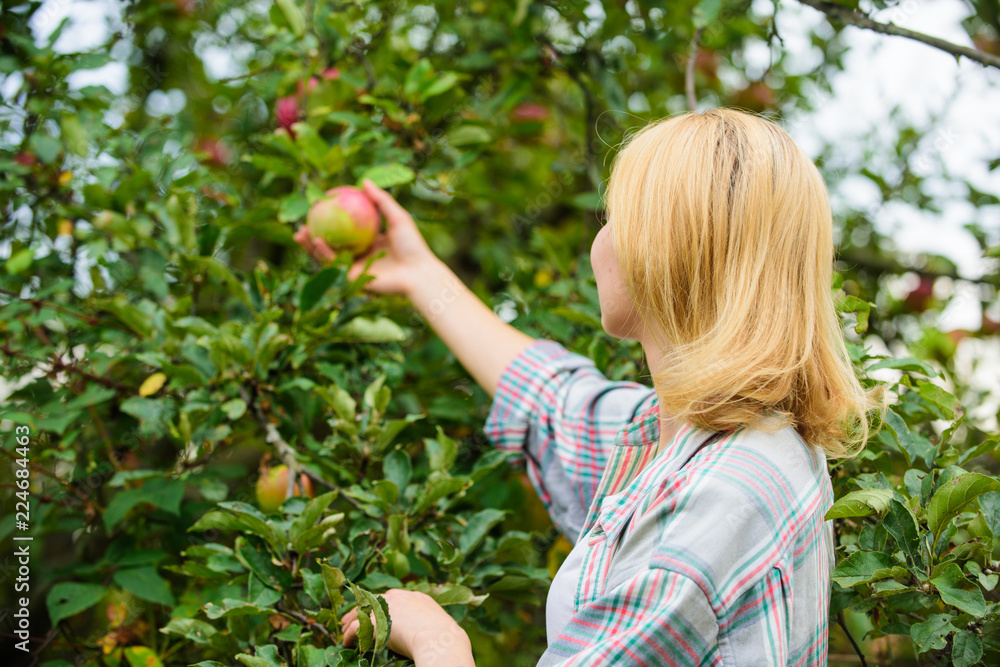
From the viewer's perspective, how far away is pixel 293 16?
1385mm

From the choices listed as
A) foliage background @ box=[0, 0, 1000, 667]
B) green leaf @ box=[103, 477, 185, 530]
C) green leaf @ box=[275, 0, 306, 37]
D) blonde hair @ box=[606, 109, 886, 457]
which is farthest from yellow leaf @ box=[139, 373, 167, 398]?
blonde hair @ box=[606, 109, 886, 457]

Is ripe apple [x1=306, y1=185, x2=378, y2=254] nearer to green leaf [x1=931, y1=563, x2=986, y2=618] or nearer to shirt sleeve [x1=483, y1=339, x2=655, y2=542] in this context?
shirt sleeve [x1=483, y1=339, x2=655, y2=542]

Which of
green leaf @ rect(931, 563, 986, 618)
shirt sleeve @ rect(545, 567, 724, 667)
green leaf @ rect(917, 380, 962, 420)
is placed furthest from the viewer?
green leaf @ rect(917, 380, 962, 420)

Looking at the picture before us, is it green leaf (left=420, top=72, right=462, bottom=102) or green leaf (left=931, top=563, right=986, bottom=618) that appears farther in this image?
green leaf (left=420, top=72, right=462, bottom=102)

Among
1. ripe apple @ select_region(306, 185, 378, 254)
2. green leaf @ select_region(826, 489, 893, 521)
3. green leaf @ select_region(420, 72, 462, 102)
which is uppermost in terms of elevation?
green leaf @ select_region(420, 72, 462, 102)

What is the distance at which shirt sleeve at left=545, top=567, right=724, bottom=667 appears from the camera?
0.68 metres

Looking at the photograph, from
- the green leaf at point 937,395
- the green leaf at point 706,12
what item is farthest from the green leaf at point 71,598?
the green leaf at point 706,12

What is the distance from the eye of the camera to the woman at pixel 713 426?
0.71 metres

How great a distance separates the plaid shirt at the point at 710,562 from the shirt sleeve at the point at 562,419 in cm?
22

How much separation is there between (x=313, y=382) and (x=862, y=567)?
2.90 ft

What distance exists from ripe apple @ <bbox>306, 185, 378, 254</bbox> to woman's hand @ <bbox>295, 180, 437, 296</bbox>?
0.17 ft

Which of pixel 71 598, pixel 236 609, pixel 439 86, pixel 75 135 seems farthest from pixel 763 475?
pixel 75 135

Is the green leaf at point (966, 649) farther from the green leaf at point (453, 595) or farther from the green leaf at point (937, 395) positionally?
the green leaf at point (453, 595)

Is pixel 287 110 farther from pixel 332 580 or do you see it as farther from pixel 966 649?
pixel 966 649
